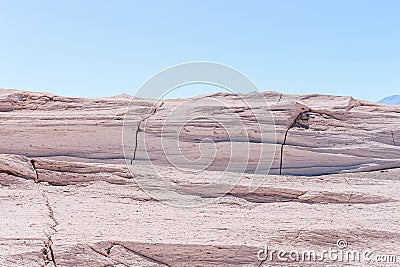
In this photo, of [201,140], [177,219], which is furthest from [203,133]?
[177,219]

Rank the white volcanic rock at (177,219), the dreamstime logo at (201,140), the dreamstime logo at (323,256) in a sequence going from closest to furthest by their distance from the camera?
the white volcanic rock at (177,219) → the dreamstime logo at (323,256) → the dreamstime logo at (201,140)

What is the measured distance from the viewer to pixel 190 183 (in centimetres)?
739

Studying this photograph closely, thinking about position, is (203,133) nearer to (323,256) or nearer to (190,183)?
(190,183)

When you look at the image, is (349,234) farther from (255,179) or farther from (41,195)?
(41,195)

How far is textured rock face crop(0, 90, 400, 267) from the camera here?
15.7 feet

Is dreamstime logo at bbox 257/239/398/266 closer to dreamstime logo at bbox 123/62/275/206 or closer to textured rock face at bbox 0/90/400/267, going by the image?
textured rock face at bbox 0/90/400/267

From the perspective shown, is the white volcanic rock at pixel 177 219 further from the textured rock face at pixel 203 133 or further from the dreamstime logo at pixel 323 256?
the textured rock face at pixel 203 133

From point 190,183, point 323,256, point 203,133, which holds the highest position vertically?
point 203,133

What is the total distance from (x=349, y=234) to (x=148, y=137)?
4.47m

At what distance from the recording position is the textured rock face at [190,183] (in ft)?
15.7

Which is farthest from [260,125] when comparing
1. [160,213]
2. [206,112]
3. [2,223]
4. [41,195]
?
[2,223]

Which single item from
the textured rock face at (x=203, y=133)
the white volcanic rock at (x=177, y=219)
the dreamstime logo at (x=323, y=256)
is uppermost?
the textured rock face at (x=203, y=133)

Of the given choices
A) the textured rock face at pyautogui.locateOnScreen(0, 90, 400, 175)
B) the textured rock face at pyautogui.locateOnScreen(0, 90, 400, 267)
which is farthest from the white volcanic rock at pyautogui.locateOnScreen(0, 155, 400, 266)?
the textured rock face at pyautogui.locateOnScreen(0, 90, 400, 175)

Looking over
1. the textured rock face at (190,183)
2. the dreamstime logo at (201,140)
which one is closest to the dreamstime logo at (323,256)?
the textured rock face at (190,183)
